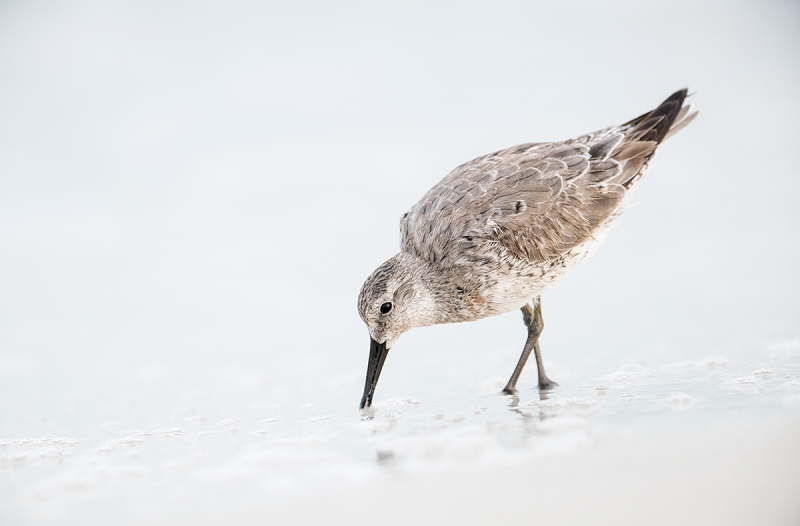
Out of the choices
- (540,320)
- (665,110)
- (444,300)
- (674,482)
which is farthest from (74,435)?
(665,110)

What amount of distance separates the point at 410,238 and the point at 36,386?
3.58 m

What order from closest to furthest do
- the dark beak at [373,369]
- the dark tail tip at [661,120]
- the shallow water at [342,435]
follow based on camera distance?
the shallow water at [342,435]
the dark beak at [373,369]
the dark tail tip at [661,120]

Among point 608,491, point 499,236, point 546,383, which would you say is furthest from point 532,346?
point 608,491

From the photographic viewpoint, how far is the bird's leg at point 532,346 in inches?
209

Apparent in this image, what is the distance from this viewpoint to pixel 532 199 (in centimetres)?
505

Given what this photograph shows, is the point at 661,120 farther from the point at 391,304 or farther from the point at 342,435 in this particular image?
the point at 342,435

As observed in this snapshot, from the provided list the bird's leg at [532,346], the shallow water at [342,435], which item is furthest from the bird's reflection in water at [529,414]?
the bird's leg at [532,346]

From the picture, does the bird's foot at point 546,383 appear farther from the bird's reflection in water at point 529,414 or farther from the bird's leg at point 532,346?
the bird's reflection in water at point 529,414

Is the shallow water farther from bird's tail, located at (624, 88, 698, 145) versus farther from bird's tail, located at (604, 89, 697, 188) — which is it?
bird's tail, located at (624, 88, 698, 145)

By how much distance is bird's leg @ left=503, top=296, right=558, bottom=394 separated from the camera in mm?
5312

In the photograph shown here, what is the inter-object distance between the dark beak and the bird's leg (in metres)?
0.89

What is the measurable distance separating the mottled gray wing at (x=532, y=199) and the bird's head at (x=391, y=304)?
202 millimetres

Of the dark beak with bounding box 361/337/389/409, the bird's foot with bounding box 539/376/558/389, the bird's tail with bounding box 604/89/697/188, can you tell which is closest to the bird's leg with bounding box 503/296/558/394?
the bird's foot with bounding box 539/376/558/389

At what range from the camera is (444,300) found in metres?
5.16
